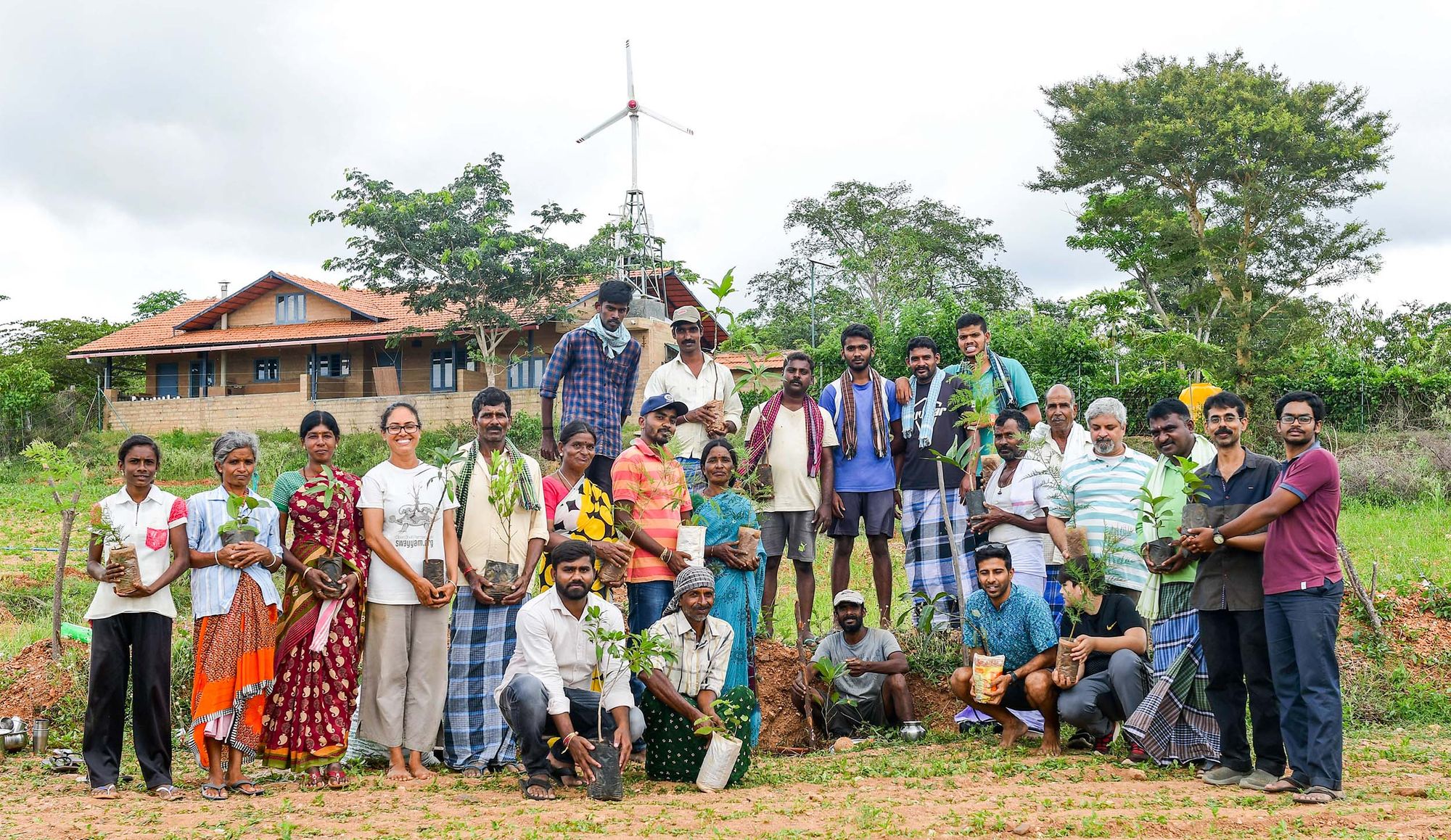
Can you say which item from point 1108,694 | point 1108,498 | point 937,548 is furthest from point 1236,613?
point 937,548

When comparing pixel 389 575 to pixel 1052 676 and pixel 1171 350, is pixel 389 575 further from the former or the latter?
pixel 1171 350

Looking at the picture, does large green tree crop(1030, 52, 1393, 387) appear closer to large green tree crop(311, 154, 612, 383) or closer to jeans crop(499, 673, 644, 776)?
large green tree crop(311, 154, 612, 383)

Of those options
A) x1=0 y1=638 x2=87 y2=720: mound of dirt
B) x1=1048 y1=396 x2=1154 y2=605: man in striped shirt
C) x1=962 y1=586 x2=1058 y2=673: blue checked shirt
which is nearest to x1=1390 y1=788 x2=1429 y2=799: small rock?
x1=1048 y1=396 x2=1154 y2=605: man in striped shirt

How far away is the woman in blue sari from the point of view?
663 centimetres

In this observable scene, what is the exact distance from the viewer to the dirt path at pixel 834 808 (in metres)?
4.80

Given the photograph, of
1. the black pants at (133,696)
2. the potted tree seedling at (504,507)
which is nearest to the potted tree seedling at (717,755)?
the potted tree seedling at (504,507)

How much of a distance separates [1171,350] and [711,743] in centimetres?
1983

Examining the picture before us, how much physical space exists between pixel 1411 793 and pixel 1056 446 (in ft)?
8.91

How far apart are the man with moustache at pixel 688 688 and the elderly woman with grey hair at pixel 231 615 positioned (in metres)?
1.99

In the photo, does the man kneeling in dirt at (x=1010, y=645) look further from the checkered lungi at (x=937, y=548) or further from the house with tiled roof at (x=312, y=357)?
the house with tiled roof at (x=312, y=357)

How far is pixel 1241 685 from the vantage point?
5.90 meters

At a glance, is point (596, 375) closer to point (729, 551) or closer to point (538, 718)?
point (729, 551)

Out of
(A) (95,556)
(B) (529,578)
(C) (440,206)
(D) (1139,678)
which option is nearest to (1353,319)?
(C) (440,206)

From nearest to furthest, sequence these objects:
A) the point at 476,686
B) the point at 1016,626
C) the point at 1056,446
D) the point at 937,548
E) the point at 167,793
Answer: the point at 167,793 < the point at 476,686 < the point at 1016,626 < the point at 1056,446 < the point at 937,548
